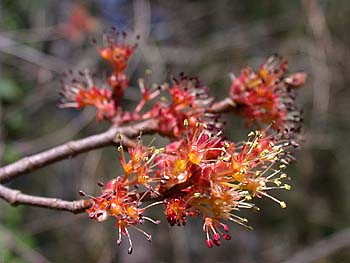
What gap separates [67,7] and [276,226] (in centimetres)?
269

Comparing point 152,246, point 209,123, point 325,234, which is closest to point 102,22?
point 152,246

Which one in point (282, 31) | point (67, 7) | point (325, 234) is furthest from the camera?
point (67, 7)

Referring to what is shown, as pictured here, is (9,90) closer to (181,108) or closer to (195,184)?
(181,108)

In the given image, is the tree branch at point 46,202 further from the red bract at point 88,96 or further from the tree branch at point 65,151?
the red bract at point 88,96

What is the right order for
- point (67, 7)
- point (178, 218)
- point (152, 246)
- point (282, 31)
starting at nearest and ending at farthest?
1. point (178, 218)
2. point (152, 246)
3. point (282, 31)
4. point (67, 7)

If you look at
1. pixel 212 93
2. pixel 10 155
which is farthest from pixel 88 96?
pixel 212 93

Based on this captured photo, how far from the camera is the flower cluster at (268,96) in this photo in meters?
1.69

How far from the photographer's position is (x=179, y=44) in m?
4.86

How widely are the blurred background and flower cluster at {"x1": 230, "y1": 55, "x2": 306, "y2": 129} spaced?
1.83 metres

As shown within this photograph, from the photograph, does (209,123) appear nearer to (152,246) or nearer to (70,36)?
(152,246)

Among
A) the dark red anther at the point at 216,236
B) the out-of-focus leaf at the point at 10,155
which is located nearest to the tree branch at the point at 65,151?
the dark red anther at the point at 216,236

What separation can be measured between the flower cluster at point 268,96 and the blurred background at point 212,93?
183 cm

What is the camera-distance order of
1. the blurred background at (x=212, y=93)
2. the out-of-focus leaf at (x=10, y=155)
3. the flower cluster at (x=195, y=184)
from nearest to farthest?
the flower cluster at (x=195, y=184), the out-of-focus leaf at (x=10, y=155), the blurred background at (x=212, y=93)

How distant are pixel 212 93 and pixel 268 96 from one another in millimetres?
2585
